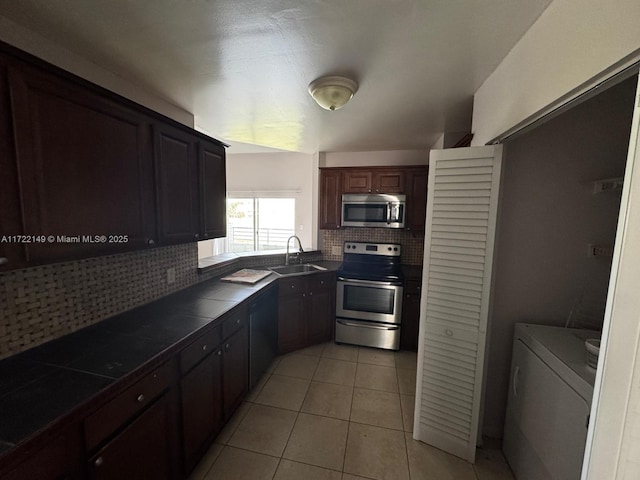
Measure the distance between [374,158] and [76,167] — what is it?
10.5ft

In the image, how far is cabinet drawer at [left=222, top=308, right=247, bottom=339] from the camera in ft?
5.96

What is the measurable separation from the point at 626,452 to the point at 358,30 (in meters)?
1.72

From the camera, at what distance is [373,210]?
330 centimetres

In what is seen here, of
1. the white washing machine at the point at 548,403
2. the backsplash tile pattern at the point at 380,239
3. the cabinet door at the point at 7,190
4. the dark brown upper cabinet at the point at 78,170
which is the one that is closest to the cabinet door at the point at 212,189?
the dark brown upper cabinet at the point at 78,170

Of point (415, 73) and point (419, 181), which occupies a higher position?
point (415, 73)

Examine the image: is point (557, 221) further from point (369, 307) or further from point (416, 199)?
point (369, 307)

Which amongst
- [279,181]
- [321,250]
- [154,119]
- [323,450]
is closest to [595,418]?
[323,450]

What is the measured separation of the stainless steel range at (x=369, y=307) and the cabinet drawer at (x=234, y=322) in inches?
53.5

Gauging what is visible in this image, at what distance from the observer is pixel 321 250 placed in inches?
150

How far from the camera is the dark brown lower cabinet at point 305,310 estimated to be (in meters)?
2.88

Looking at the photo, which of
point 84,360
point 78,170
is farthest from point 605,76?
point 84,360

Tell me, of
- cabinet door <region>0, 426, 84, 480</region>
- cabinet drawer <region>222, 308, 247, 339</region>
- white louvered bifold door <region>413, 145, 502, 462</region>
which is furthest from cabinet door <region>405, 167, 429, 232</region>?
cabinet door <region>0, 426, 84, 480</region>

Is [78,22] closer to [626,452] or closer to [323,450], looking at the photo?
[626,452]

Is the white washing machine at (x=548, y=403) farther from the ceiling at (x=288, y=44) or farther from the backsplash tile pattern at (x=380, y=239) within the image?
the backsplash tile pattern at (x=380, y=239)
